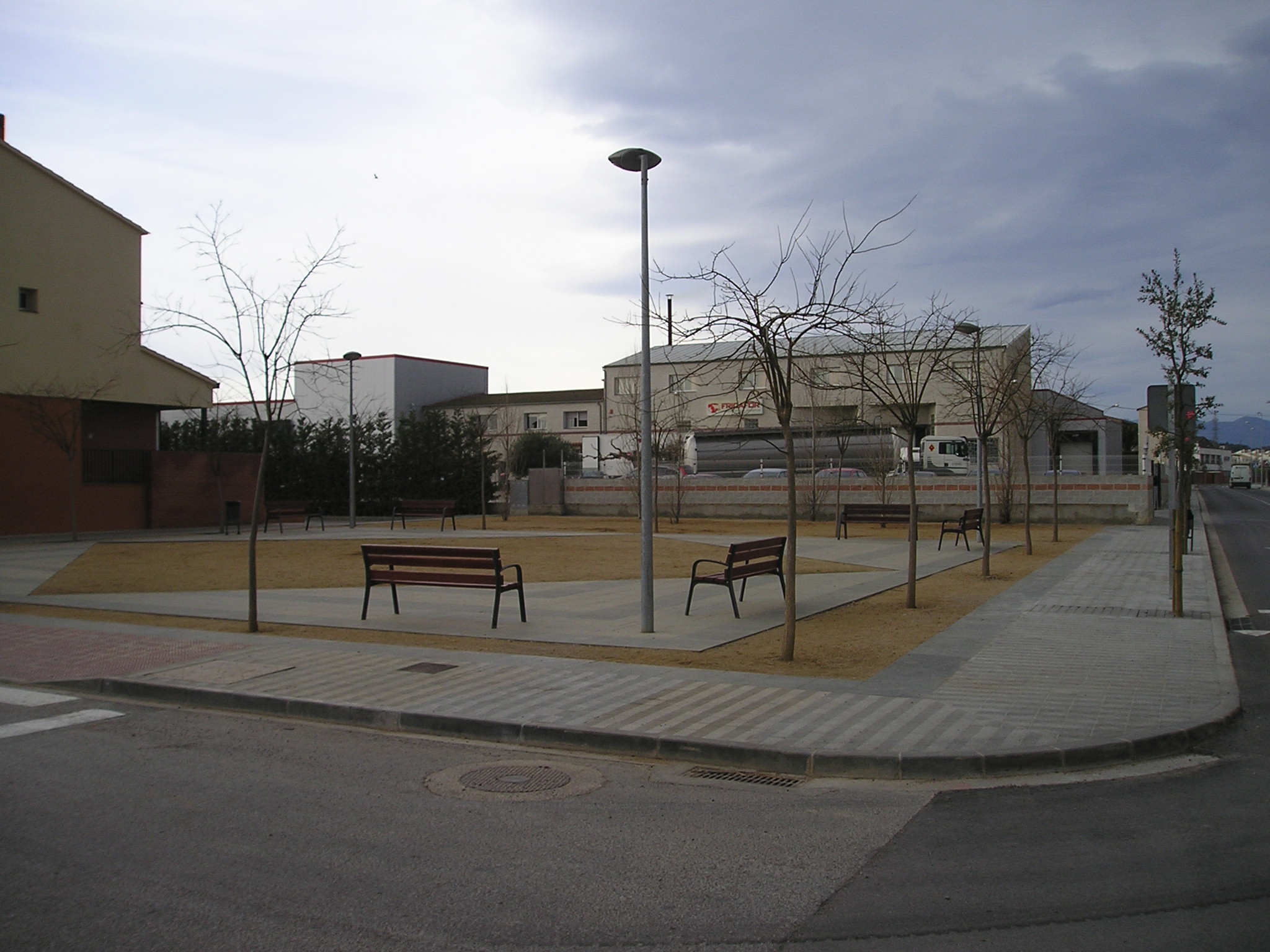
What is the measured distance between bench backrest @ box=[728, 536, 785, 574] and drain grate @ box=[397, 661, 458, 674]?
12.7 ft

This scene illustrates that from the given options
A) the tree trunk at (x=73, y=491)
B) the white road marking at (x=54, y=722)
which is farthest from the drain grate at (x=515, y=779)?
the tree trunk at (x=73, y=491)

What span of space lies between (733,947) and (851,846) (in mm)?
1353

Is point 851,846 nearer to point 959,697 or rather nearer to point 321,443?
point 959,697

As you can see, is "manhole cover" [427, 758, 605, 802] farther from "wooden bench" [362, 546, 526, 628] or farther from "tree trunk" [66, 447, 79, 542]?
"tree trunk" [66, 447, 79, 542]

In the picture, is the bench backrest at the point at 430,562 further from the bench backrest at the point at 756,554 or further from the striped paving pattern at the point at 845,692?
the bench backrest at the point at 756,554

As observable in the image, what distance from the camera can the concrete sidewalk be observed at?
21.1ft

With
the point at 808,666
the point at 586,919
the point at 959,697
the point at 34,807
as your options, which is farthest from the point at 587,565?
the point at 586,919

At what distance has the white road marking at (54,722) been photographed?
23.3 ft

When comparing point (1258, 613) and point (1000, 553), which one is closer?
point (1258, 613)

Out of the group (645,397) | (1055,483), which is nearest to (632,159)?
(645,397)

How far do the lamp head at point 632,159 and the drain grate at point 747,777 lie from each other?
6864 millimetres

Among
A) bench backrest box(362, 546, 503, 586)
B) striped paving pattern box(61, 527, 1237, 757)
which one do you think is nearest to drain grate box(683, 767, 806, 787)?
striped paving pattern box(61, 527, 1237, 757)

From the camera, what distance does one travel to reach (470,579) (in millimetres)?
11633

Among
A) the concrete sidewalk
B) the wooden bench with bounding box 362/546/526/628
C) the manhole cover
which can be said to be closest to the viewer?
the manhole cover
